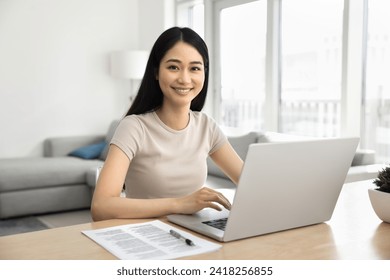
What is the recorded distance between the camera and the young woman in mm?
1562

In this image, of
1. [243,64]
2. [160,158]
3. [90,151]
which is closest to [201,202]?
[160,158]

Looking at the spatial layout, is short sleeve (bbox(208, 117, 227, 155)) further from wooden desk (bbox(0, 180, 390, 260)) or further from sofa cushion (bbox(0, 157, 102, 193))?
sofa cushion (bbox(0, 157, 102, 193))

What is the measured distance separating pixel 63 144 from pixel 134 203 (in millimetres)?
4091

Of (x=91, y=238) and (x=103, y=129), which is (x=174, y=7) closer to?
(x=103, y=129)

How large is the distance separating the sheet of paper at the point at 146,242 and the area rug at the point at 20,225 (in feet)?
9.22

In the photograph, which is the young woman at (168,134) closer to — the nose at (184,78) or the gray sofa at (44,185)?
the nose at (184,78)

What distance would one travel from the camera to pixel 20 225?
155 inches

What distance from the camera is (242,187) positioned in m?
1.06

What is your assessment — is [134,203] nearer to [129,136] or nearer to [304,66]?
[129,136]

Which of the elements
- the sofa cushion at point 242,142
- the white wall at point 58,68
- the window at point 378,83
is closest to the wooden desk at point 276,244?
the window at point 378,83

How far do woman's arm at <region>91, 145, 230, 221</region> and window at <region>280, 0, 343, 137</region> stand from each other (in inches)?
109

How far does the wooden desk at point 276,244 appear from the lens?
102cm

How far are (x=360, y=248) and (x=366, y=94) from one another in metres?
2.80
